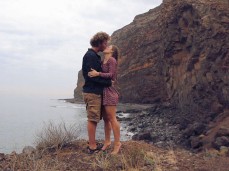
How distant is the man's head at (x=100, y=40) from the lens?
23.0ft

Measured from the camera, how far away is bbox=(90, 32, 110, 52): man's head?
7.01m

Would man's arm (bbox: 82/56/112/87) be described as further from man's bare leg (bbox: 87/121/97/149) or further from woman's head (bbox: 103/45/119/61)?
man's bare leg (bbox: 87/121/97/149)

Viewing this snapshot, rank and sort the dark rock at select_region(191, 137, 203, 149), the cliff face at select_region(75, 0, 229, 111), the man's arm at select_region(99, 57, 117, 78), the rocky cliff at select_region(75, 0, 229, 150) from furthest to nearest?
the cliff face at select_region(75, 0, 229, 111) → the rocky cliff at select_region(75, 0, 229, 150) → the dark rock at select_region(191, 137, 203, 149) → the man's arm at select_region(99, 57, 117, 78)

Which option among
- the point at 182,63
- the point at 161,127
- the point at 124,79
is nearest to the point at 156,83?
the point at 124,79

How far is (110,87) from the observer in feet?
23.5

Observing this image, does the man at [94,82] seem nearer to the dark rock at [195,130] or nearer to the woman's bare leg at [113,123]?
the woman's bare leg at [113,123]

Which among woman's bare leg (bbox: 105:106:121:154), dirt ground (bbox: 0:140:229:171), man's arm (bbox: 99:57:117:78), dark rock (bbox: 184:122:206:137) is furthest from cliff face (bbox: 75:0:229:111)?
man's arm (bbox: 99:57:117:78)

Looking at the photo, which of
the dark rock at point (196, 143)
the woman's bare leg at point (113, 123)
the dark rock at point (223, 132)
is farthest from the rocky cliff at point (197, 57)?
the woman's bare leg at point (113, 123)

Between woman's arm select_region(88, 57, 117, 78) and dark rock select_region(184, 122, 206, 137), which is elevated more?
woman's arm select_region(88, 57, 117, 78)

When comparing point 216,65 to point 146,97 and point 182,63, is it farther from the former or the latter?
point 146,97

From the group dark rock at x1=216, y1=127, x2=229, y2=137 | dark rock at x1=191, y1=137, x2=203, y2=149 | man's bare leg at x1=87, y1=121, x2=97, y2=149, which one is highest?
man's bare leg at x1=87, y1=121, x2=97, y2=149

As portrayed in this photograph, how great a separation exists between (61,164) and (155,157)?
158cm

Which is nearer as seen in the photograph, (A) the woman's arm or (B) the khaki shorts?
(A) the woman's arm

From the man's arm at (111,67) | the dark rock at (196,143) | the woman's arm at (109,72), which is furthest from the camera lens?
the dark rock at (196,143)
